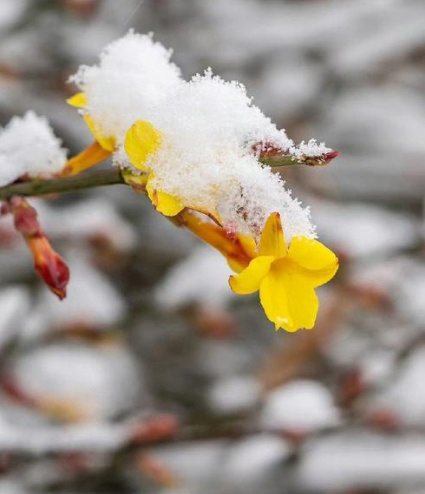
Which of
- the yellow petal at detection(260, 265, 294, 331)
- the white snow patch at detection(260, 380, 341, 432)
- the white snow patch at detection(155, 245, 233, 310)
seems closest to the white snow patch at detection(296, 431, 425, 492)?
the white snow patch at detection(260, 380, 341, 432)

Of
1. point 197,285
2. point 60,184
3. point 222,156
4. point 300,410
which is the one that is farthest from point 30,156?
point 197,285

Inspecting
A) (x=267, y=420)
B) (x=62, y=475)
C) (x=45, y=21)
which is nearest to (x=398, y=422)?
(x=267, y=420)

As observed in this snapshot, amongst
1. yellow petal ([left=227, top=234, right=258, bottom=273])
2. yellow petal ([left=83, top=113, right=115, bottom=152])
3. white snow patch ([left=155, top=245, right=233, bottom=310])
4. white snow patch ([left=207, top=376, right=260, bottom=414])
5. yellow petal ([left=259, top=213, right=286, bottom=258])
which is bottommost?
yellow petal ([left=259, top=213, right=286, bottom=258])

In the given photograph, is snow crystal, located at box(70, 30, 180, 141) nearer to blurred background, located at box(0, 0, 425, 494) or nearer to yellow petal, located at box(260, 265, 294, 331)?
yellow petal, located at box(260, 265, 294, 331)

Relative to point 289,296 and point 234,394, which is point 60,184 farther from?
point 234,394

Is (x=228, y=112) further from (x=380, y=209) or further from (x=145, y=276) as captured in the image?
(x=380, y=209)

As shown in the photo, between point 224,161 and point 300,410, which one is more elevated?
point 300,410
